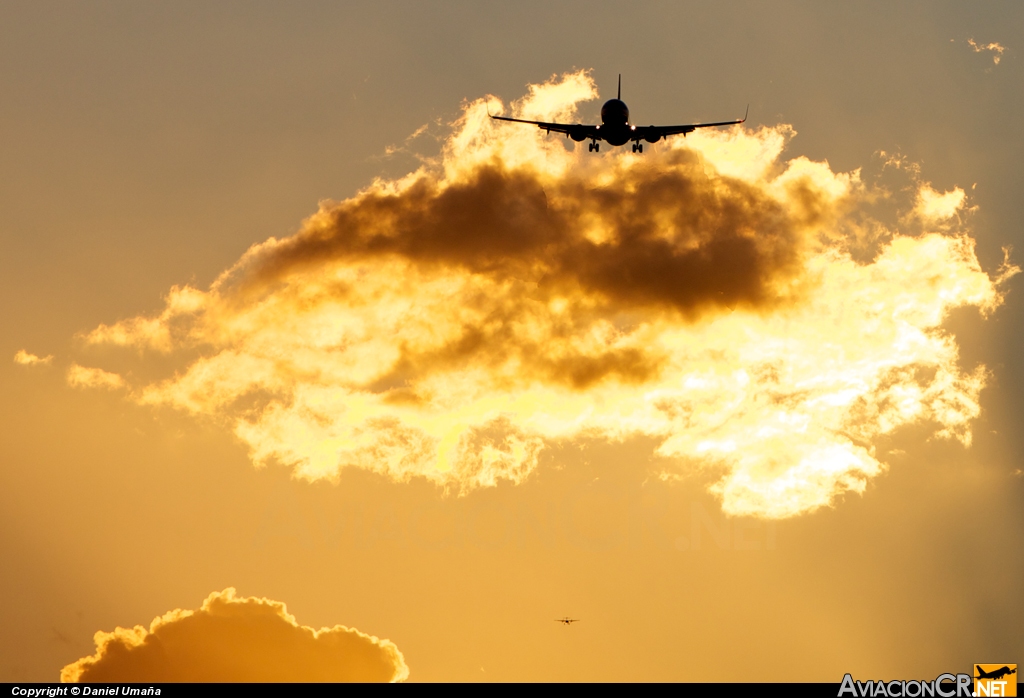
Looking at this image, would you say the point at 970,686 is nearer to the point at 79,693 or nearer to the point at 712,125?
the point at 712,125

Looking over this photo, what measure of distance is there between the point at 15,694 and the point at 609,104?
122 m

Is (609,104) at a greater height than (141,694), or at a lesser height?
greater

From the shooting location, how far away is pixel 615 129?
605 ft

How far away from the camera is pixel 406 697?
199 metres

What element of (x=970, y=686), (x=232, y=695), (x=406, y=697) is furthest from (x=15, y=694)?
(x=970, y=686)

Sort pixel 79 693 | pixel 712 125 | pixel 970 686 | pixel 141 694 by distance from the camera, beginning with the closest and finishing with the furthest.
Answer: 1. pixel 79 693
2. pixel 141 694
3. pixel 970 686
4. pixel 712 125

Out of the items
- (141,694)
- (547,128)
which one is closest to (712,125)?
(547,128)

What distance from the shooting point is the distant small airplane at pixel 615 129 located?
184m

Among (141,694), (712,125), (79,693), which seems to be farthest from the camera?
(712,125)

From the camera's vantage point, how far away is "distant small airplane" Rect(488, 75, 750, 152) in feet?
603

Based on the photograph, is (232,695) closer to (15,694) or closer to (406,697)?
(406,697)

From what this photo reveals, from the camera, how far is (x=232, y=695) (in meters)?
196

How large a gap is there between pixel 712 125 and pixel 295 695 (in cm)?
11927

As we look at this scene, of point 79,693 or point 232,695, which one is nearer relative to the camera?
point 79,693
